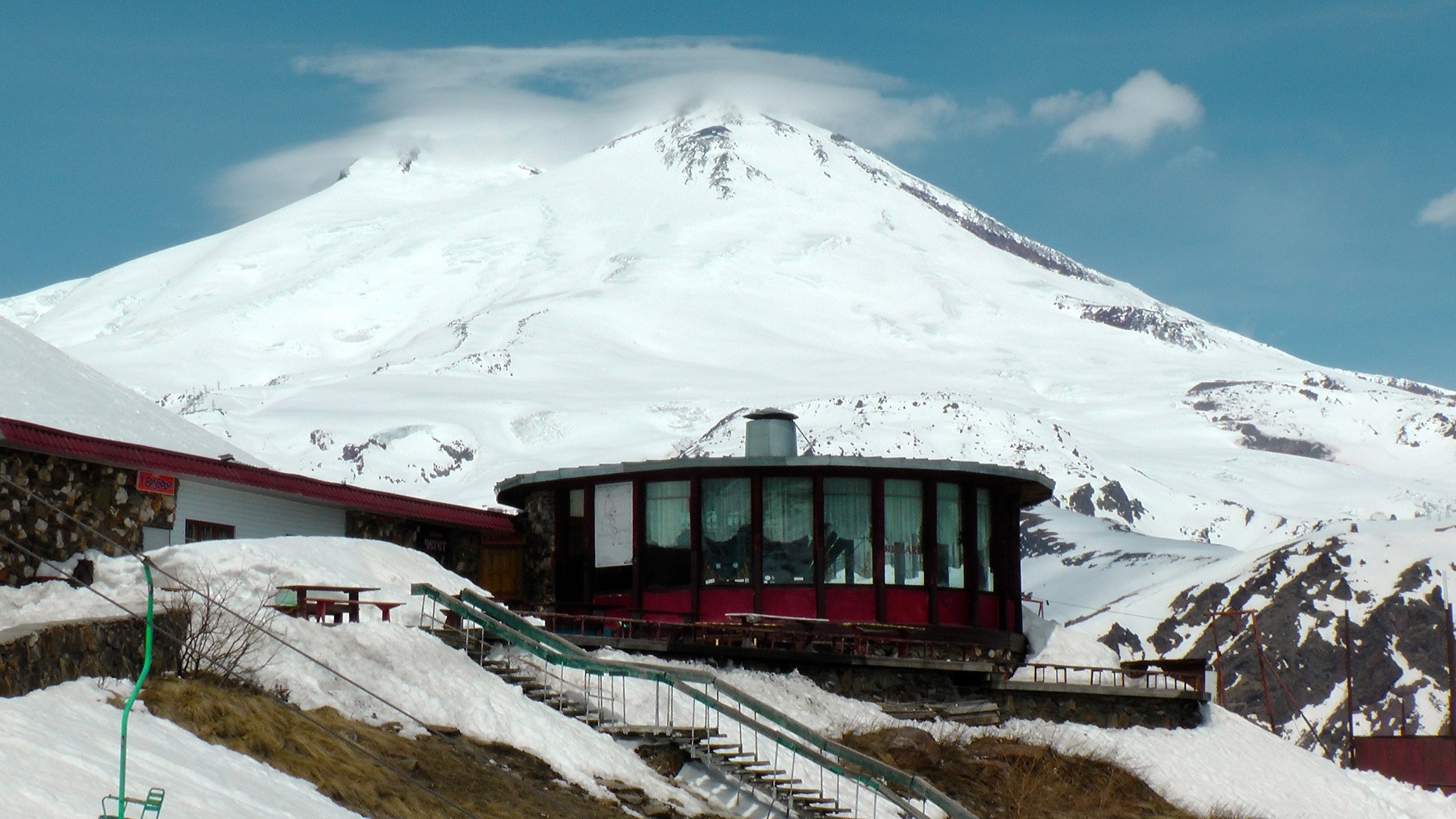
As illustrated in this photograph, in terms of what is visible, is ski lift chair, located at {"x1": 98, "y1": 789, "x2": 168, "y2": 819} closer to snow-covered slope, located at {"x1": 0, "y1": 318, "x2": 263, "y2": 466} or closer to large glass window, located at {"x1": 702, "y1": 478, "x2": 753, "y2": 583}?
large glass window, located at {"x1": 702, "y1": 478, "x2": 753, "y2": 583}

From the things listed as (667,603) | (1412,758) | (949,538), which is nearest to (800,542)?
(667,603)

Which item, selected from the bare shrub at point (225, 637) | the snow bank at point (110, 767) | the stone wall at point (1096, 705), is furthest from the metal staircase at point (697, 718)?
the snow bank at point (110, 767)

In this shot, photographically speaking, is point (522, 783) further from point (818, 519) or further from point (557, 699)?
point (818, 519)

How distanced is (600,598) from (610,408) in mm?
153086

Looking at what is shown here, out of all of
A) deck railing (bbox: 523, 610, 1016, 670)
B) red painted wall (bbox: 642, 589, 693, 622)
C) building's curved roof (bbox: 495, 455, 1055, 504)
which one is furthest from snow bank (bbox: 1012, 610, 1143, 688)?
red painted wall (bbox: 642, 589, 693, 622)

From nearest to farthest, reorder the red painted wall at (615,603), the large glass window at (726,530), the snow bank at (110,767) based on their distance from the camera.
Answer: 1. the snow bank at (110,767)
2. the large glass window at (726,530)
3. the red painted wall at (615,603)

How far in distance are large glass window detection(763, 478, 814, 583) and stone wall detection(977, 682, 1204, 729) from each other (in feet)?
13.6

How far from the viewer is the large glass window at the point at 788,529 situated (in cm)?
3033

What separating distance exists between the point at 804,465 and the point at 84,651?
14.9m

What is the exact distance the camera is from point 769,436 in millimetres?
33000

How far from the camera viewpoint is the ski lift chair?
43.0 ft

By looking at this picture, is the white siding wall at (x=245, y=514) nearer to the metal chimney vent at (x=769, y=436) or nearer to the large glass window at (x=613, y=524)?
the large glass window at (x=613, y=524)

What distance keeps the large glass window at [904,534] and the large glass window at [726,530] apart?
2.41 metres

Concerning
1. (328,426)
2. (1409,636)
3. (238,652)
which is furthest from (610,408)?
(238,652)
